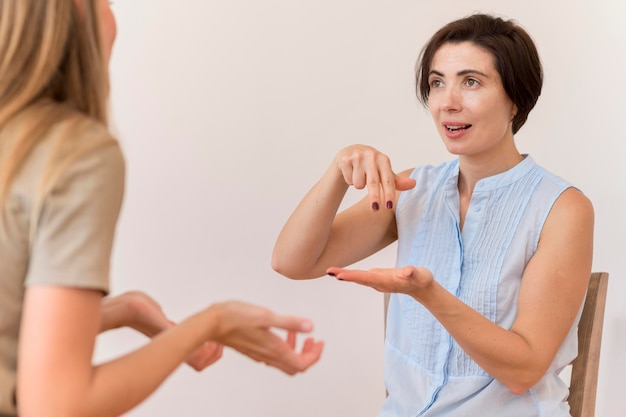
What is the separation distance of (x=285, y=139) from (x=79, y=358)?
1.50m

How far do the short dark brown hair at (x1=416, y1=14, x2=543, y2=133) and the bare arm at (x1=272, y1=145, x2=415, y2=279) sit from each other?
0.28 metres

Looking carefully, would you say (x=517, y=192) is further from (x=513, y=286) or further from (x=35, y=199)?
(x=35, y=199)

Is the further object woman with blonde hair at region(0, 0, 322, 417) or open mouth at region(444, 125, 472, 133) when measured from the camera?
open mouth at region(444, 125, 472, 133)

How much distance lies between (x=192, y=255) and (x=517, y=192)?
0.91 metres

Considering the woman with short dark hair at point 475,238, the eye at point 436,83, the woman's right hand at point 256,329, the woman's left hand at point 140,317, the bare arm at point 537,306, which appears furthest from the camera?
the eye at point 436,83

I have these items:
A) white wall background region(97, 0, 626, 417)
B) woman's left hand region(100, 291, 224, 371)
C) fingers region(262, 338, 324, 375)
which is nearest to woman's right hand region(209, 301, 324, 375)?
fingers region(262, 338, 324, 375)

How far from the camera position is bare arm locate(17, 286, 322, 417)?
0.89m

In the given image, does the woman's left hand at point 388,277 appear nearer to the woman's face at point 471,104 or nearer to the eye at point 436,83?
the woman's face at point 471,104

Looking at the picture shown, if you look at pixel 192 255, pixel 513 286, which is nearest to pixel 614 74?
pixel 513 286

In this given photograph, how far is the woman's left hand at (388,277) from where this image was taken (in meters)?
1.33

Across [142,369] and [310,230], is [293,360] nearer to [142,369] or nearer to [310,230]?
[142,369]

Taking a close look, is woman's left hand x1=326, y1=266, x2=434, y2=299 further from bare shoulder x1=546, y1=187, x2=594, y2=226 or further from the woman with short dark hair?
bare shoulder x1=546, y1=187, x2=594, y2=226

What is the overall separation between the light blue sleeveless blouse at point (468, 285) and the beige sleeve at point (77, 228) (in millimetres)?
926

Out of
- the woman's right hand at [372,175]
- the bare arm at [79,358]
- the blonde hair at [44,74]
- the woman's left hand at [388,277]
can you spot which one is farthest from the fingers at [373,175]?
the blonde hair at [44,74]
